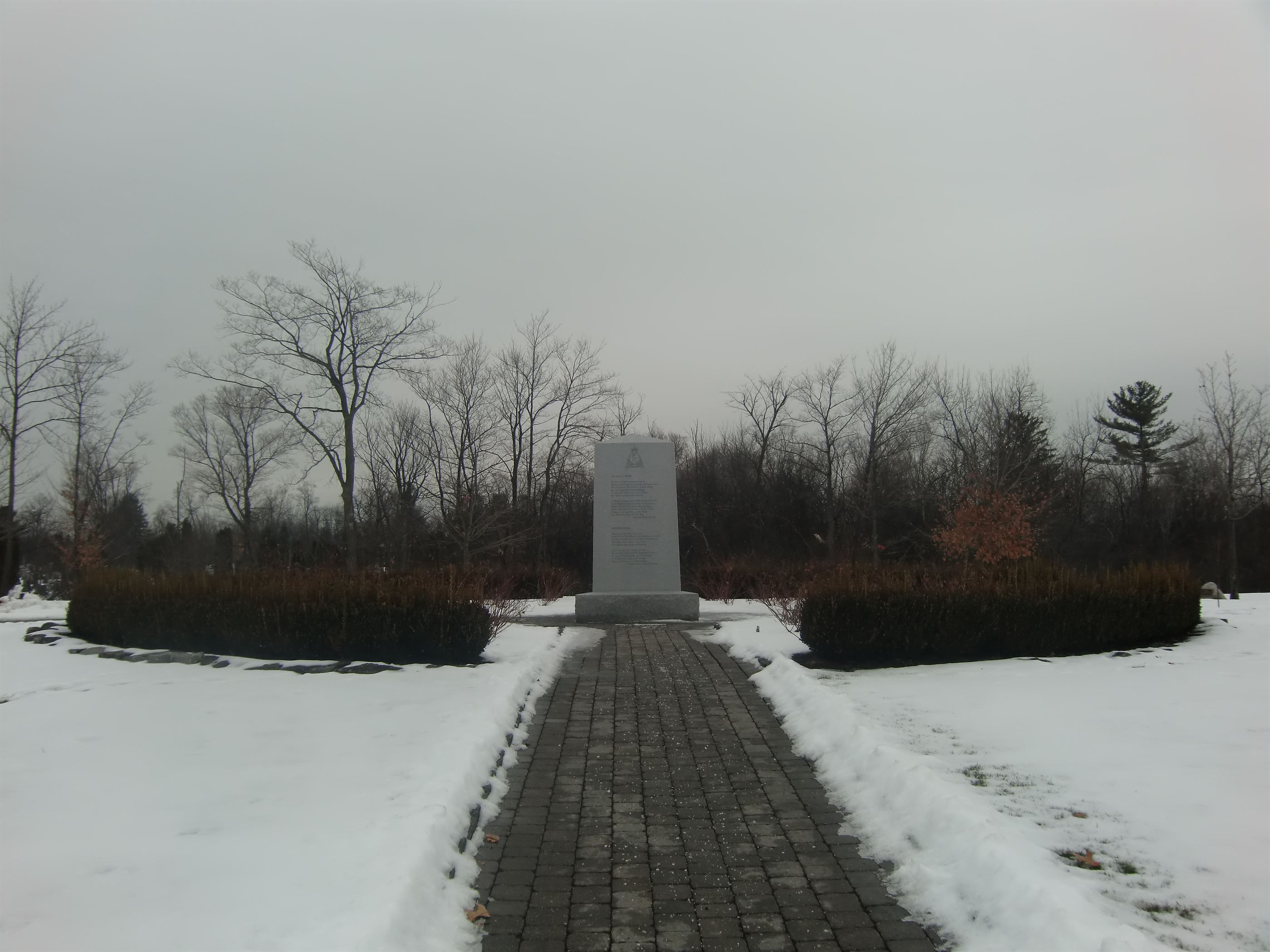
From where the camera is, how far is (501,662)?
9.68 m

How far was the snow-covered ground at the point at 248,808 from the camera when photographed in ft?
11.2

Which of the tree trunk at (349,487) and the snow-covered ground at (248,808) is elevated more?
the tree trunk at (349,487)

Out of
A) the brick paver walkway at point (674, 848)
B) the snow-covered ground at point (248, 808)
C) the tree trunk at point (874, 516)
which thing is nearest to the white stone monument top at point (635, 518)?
the snow-covered ground at point (248, 808)

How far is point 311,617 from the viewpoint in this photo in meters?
10.1

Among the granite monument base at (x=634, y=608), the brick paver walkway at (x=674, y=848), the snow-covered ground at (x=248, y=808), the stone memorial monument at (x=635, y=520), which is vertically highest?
the stone memorial monument at (x=635, y=520)

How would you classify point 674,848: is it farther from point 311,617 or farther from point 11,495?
point 11,495

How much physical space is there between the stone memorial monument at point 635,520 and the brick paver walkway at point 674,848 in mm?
7981

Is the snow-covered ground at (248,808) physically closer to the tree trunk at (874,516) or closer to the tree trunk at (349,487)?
the tree trunk at (349,487)

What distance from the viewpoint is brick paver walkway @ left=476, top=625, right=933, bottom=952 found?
143 inches

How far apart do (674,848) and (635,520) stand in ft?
37.7

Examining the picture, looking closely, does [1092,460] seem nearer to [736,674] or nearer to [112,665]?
[736,674]

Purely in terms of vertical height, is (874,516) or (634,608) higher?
(874,516)

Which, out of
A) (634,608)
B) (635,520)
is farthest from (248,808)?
(635,520)

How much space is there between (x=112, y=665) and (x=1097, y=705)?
10.3 metres
